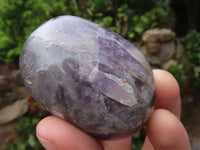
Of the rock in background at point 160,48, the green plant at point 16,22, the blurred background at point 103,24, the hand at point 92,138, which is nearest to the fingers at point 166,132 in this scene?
the hand at point 92,138

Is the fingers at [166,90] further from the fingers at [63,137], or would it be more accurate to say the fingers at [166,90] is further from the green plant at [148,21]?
the green plant at [148,21]

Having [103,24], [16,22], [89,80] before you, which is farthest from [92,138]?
[16,22]

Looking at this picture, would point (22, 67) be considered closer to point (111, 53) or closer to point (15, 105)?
point (111, 53)

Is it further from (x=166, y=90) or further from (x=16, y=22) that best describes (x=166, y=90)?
→ (x=16, y=22)

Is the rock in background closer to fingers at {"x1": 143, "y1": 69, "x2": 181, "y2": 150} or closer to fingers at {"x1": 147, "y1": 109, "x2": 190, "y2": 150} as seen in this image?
fingers at {"x1": 143, "y1": 69, "x2": 181, "y2": 150}

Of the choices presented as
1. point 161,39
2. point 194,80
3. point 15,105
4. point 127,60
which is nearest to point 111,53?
point 127,60
